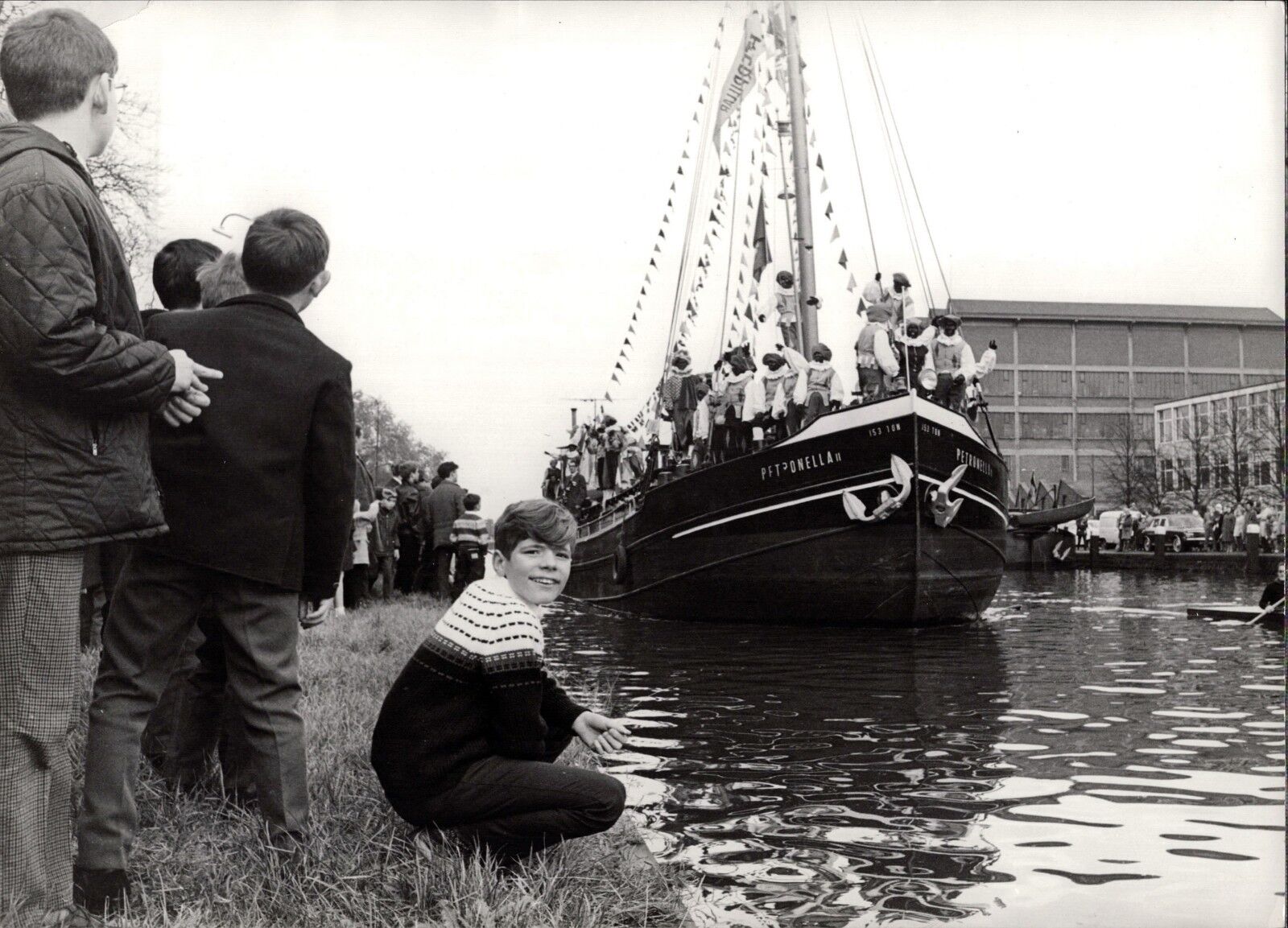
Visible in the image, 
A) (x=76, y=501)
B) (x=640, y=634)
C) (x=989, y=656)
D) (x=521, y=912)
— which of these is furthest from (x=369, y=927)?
(x=640, y=634)

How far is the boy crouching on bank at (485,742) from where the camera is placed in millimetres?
3047

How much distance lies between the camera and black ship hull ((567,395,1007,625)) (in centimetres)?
1470

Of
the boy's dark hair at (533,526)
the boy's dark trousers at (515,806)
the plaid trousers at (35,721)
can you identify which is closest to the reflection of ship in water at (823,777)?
the boy's dark trousers at (515,806)

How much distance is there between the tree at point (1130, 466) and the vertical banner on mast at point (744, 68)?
730 cm

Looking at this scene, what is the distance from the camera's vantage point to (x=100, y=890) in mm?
2771

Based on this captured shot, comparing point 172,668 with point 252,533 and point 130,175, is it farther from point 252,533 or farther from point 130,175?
point 130,175

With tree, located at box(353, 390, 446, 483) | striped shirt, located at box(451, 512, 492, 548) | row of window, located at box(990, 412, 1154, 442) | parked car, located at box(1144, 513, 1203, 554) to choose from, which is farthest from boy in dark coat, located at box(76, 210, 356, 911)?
parked car, located at box(1144, 513, 1203, 554)

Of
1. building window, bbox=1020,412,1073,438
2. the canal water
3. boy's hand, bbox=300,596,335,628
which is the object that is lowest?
the canal water

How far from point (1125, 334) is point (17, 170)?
43.2ft

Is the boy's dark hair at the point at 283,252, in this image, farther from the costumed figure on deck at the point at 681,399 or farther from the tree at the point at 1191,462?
the costumed figure on deck at the point at 681,399

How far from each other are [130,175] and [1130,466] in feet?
44.3

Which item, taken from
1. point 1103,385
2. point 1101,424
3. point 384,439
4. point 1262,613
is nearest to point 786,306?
point 1103,385

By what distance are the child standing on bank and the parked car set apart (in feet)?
50.0

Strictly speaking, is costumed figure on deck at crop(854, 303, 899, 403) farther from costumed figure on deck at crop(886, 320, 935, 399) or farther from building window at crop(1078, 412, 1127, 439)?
building window at crop(1078, 412, 1127, 439)
